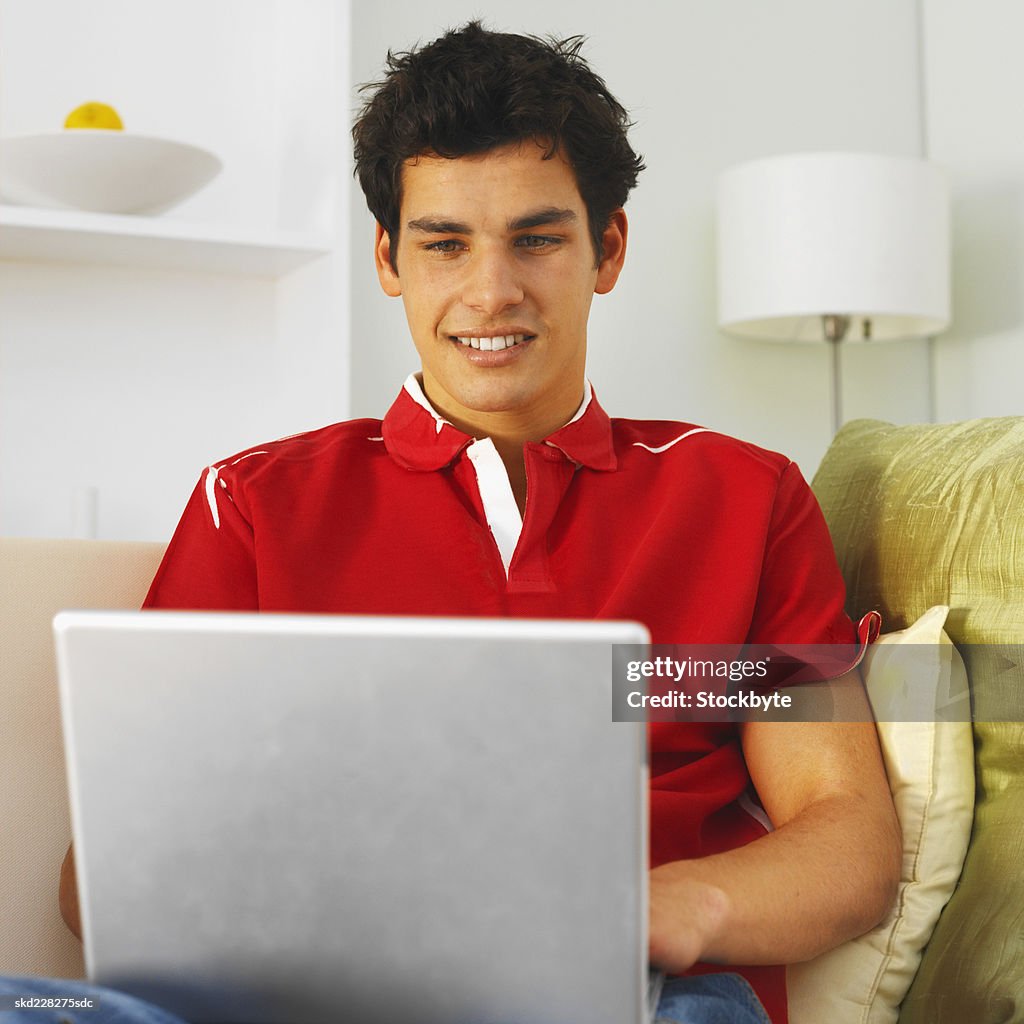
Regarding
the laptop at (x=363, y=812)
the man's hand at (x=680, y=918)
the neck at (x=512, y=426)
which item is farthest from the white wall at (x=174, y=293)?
the laptop at (x=363, y=812)

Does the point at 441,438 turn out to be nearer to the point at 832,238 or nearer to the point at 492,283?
the point at 492,283

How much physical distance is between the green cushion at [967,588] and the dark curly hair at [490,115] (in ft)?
1.27

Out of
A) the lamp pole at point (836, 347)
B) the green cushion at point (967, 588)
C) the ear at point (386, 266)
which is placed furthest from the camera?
the lamp pole at point (836, 347)

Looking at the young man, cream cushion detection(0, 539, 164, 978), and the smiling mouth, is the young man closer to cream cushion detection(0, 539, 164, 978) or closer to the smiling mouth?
the smiling mouth

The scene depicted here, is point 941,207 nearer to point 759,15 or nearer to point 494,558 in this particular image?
point 759,15

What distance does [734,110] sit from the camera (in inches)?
100

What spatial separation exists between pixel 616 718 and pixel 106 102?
186cm

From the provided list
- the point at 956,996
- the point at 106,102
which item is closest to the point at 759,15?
the point at 106,102

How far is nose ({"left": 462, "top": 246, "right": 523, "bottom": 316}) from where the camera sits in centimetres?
128

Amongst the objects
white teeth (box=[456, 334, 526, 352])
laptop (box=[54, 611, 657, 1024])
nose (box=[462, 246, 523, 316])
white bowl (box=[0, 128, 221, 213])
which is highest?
white bowl (box=[0, 128, 221, 213])

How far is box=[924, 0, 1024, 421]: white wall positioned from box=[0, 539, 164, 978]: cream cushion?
1962 mm

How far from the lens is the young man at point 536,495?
1.11 m

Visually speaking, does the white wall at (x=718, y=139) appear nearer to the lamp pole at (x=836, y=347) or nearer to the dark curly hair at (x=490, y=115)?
the lamp pole at (x=836, y=347)

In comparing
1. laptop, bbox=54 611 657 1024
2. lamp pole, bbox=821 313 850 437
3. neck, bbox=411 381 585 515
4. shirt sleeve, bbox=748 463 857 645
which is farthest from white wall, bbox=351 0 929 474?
laptop, bbox=54 611 657 1024
